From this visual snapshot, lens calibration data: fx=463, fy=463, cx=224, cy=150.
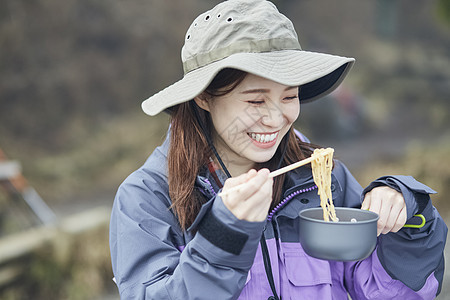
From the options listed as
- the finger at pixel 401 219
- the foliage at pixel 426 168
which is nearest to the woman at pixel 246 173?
the finger at pixel 401 219

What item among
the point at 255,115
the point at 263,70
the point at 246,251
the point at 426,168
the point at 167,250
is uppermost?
the point at 263,70

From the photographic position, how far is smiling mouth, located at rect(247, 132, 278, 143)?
1550 mm

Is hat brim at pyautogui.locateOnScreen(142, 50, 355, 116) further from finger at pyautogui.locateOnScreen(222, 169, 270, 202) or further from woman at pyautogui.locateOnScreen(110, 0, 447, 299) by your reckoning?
finger at pyautogui.locateOnScreen(222, 169, 270, 202)

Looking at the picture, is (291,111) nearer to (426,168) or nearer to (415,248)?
(415,248)

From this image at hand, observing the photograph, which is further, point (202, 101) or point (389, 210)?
point (202, 101)

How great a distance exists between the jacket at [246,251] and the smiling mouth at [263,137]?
0.65 ft

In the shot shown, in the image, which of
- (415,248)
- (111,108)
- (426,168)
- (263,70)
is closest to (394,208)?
(415,248)

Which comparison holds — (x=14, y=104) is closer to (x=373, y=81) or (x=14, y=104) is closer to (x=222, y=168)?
(x=222, y=168)

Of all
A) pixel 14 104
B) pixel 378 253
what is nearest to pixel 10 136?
pixel 14 104

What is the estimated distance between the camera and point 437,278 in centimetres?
160

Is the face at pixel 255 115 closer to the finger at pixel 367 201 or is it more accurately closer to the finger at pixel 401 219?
the finger at pixel 367 201

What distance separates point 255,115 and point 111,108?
5313mm

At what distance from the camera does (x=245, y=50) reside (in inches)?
58.4

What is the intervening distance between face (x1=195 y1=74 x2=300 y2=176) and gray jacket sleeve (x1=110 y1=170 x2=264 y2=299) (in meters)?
0.29
